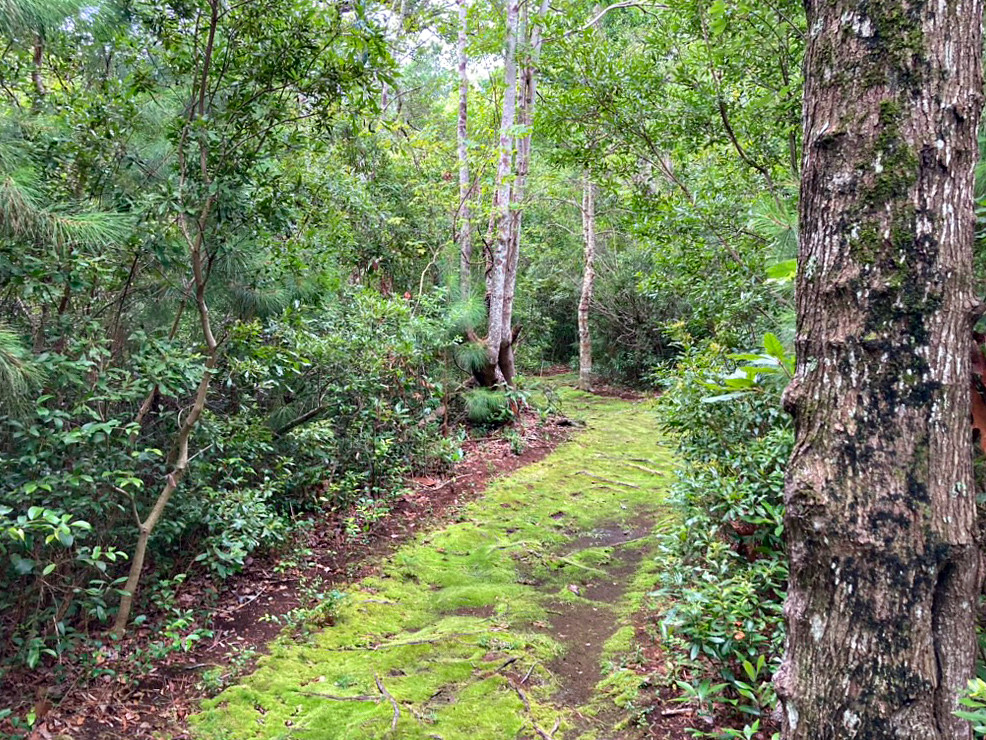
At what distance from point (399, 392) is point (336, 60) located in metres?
3.41

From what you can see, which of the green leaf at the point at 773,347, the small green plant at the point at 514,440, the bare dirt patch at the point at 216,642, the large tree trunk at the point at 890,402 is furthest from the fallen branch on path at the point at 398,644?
the small green plant at the point at 514,440

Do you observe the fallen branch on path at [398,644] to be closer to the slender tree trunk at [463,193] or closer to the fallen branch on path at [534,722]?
the fallen branch on path at [534,722]

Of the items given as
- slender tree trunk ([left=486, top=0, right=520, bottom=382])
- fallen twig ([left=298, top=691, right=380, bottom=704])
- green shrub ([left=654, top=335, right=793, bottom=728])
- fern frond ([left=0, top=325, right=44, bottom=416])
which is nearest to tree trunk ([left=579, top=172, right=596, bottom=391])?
slender tree trunk ([left=486, top=0, right=520, bottom=382])

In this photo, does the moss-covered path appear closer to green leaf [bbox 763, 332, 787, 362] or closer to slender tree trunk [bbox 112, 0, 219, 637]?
slender tree trunk [bbox 112, 0, 219, 637]

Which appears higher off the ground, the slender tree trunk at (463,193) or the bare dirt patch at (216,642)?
the slender tree trunk at (463,193)

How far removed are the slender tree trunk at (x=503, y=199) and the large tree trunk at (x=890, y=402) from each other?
21.1 ft

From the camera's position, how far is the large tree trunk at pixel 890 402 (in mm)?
1331

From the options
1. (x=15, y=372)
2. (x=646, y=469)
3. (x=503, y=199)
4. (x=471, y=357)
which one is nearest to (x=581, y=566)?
(x=646, y=469)

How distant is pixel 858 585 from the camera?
1361 millimetres

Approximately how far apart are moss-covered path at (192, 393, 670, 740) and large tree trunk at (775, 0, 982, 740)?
1528mm

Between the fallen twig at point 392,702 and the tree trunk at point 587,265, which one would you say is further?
the tree trunk at point 587,265

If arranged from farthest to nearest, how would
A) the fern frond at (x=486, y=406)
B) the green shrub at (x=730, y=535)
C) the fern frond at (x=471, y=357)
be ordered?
1. the fern frond at (x=471, y=357)
2. the fern frond at (x=486, y=406)
3. the green shrub at (x=730, y=535)

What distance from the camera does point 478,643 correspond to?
3.37 m

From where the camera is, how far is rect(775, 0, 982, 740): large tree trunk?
1.33 meters
